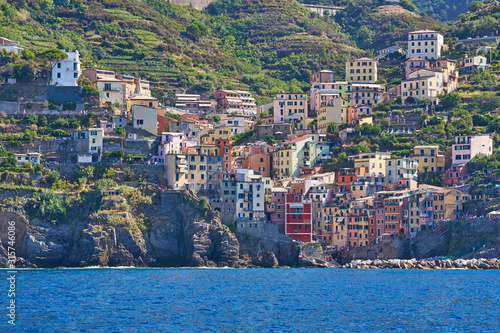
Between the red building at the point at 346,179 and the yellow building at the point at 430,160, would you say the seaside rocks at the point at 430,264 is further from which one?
the yellow building at the point at 430,160

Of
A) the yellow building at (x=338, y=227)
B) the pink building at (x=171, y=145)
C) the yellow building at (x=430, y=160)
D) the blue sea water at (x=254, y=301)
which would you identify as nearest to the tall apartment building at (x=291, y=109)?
the pink building at (x=171, y=145)

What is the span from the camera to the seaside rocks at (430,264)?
99.4m

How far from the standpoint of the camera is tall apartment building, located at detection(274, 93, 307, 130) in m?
130

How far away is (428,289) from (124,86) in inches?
2340

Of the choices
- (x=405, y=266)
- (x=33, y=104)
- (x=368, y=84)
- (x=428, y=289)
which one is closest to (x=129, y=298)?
(x=428, y=289)

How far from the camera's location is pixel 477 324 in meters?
61.8

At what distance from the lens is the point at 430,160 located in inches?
4564

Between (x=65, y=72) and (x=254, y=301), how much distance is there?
5829cm

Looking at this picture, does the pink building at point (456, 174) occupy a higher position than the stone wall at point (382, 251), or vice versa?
the pink building at point (456, 174)

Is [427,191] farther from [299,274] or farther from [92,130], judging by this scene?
[92,130]

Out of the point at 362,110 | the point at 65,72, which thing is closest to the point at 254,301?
the point at 65,72

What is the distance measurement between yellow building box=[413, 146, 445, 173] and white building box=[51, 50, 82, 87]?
4311 cm

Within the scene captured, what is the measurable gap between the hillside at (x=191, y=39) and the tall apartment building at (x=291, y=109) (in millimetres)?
20187

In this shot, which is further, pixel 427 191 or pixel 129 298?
pixel 427 191
